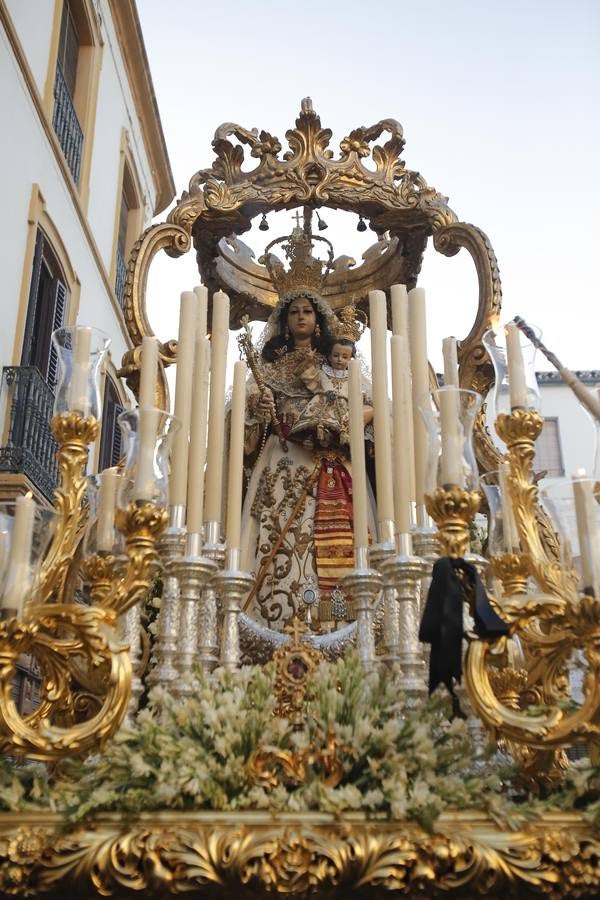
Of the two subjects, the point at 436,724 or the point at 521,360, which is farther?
the point at 521,360

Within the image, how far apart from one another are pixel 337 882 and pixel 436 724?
40 cm

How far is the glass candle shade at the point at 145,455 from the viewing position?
1.98 metres

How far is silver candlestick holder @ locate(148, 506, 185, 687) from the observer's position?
2.30m

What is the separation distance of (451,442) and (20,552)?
35.4 inches

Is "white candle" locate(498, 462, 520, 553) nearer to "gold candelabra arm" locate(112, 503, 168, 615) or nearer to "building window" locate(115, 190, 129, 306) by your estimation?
"gold candelabra arm" locate(112, 503, 168, 615)

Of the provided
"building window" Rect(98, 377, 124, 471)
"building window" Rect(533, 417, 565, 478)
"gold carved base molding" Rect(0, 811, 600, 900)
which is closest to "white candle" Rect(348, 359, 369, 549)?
"gold carved base molding" Rect(0, 811, 600, 900)

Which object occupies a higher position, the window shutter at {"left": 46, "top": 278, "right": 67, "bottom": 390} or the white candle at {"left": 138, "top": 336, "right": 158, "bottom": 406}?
the window shutter at {"left": 46, "top": 278, "right": 67, "bottom": 390}

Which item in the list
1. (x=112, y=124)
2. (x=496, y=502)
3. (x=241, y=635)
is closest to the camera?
(x=496, y=502)

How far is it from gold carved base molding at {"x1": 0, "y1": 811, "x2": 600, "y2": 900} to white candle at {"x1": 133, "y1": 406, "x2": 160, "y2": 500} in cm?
65

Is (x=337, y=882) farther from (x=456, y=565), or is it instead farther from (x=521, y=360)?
(x=521, y=360)

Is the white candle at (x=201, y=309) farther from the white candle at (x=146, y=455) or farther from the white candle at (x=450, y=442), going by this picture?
the white candle at (x=450, y=442)

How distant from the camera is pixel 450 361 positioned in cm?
285

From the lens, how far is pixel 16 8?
6.99 meters

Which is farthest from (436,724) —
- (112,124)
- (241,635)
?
(112,124)
